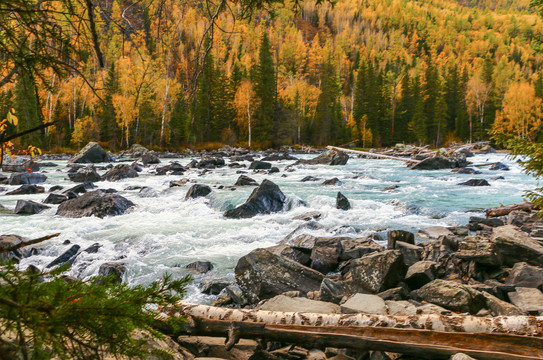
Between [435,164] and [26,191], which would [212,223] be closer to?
[26,191]

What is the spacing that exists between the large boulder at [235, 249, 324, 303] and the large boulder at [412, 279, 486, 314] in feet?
5.33

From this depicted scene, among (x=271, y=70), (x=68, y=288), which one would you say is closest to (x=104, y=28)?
(x=68, y=288)

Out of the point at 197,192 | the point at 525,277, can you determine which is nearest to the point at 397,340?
the point at 525,277

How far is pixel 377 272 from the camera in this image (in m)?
4.79

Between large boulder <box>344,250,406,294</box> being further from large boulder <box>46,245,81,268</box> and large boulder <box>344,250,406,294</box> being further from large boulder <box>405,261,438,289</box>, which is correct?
large boulder <box>46,245,81,268</box>

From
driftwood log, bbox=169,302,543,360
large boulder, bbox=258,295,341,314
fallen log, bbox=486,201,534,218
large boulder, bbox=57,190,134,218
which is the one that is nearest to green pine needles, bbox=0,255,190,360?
driftwood log, bbox=169,302,543,360

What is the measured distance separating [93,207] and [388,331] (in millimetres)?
10286

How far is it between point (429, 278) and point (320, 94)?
50.6m

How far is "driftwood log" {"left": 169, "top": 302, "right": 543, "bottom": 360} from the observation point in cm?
244

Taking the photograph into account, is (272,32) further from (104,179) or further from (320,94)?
(104,179)

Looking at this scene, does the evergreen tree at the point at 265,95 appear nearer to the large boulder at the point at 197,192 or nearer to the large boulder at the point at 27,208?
the large boulder at the point at 197,192

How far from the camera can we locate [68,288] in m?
1.29

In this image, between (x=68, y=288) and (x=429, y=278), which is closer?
(x=68, y=288)

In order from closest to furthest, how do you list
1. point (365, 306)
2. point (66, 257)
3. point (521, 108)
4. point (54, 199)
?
point (365, 306)
point (66, 257)
point (54, 199)
point (521, 108)
